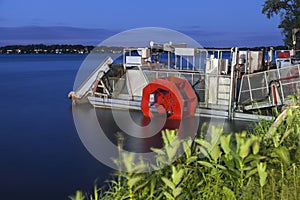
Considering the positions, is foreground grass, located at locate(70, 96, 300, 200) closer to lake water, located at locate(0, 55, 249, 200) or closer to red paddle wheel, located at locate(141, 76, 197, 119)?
lake water, located at locate(0, 55, 249, 200)

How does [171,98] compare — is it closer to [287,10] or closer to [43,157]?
[43,157]

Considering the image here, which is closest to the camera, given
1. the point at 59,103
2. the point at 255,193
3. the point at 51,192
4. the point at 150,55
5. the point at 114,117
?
the point at 255,193

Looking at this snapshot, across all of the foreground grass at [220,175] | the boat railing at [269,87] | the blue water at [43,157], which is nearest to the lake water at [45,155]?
the blue water at [43,157]

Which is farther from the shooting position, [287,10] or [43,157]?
[287,10]

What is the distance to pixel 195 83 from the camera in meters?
15.9

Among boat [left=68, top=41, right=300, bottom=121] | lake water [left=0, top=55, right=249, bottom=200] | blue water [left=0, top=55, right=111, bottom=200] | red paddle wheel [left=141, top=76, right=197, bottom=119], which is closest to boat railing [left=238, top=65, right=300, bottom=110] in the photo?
boat [left=68, top=41, right=300, bottom=121]

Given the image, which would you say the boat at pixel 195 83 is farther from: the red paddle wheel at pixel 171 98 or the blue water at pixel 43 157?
the blue water at pixel 43 157

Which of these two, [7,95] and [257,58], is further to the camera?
[7,95]

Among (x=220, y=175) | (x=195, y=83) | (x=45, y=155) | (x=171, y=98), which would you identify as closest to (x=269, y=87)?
(x=195, y=83)

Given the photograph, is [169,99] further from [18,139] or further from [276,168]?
[276,168]

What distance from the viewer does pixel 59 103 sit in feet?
74.6

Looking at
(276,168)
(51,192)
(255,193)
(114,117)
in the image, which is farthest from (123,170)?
(114,117)

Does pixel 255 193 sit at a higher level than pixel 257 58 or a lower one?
lower

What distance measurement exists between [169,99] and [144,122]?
121 centimetres
